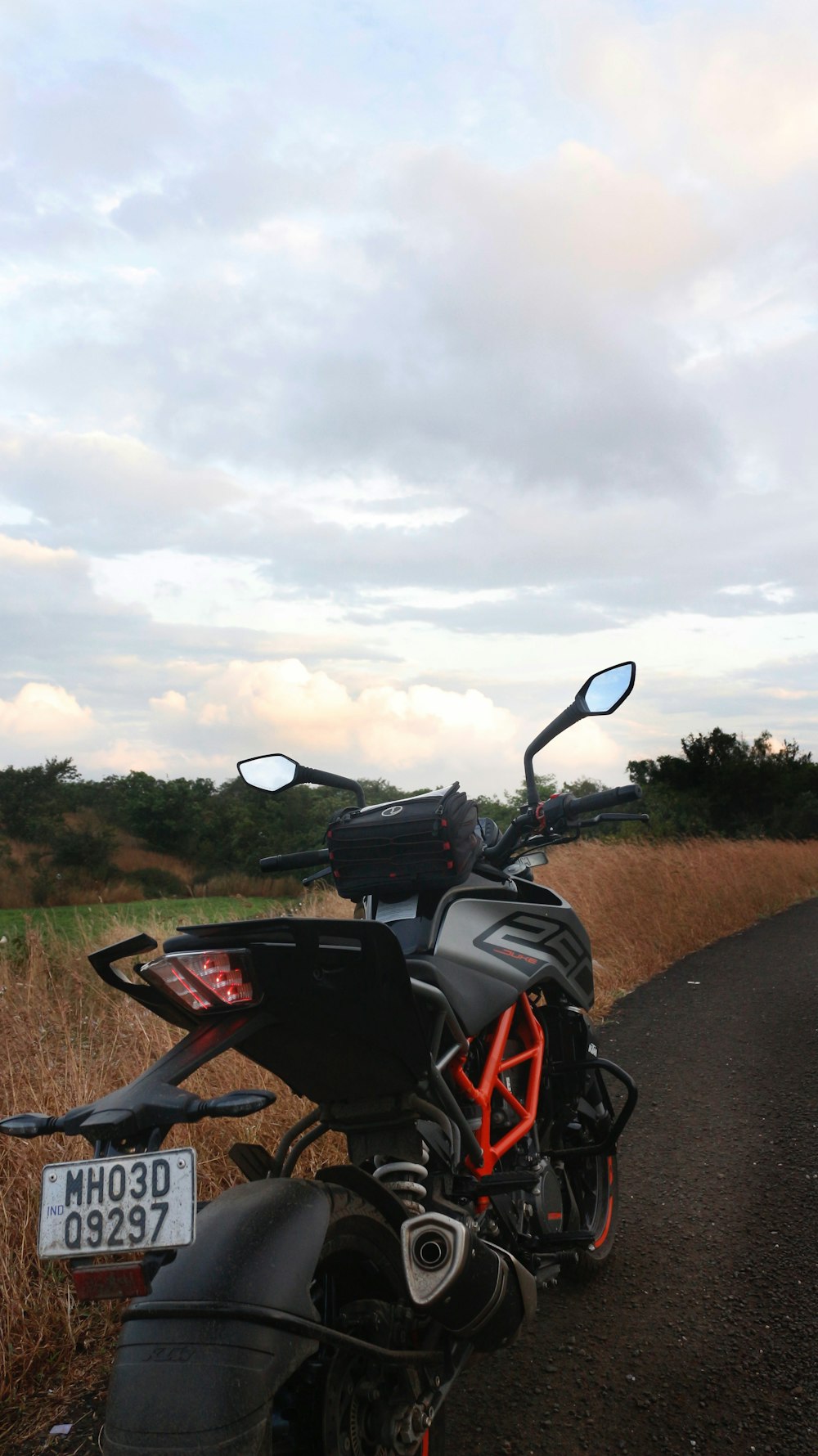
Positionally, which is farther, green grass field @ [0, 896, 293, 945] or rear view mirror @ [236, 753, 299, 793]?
green grass field @ [0, 896, 293, 945]

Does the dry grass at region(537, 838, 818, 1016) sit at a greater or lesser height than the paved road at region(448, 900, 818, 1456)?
greater

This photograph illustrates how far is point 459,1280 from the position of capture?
1.93 m

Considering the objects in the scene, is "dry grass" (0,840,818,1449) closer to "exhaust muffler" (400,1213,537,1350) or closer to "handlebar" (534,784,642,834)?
"exhaust muffler" (400,1213,537,1350)

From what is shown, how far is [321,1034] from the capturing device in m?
2.04

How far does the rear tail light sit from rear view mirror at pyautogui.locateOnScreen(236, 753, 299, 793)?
1162 millimetres

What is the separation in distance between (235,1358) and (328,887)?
9.41 meters

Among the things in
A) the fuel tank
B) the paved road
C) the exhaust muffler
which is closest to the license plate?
the exhaust muffler

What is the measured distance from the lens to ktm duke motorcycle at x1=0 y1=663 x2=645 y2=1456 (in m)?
1.52

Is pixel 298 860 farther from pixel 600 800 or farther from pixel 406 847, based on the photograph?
pixel 600 800

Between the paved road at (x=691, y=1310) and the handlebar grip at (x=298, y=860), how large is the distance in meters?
1.46

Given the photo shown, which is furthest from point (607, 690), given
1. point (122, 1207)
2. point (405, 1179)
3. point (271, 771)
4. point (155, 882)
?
point (155, 882)

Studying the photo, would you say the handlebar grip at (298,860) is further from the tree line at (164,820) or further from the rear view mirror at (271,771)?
the tree line at (164,820)

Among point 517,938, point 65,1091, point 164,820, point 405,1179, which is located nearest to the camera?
point 405,1179

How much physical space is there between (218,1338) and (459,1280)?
0.56 meters
